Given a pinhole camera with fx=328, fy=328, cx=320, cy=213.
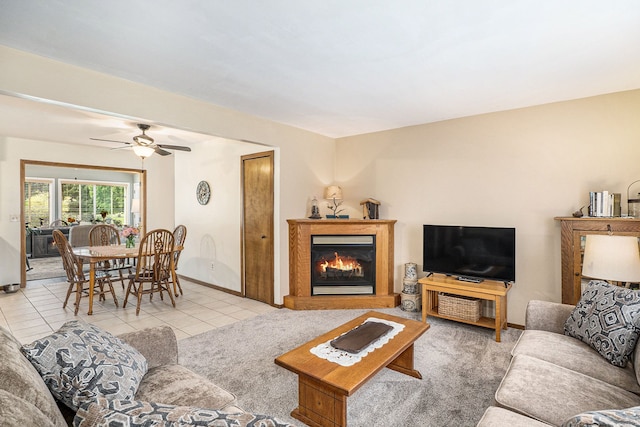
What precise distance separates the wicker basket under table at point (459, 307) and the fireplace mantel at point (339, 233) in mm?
806

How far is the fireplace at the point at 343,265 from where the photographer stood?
15.0 ft

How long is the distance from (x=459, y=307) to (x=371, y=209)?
5.74ft

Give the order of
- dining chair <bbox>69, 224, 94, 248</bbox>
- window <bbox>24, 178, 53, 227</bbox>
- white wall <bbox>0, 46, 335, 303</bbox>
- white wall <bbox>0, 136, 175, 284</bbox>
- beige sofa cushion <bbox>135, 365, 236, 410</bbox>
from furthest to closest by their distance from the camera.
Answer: window <bbox>24, 178, 53, 227</bbox> < dining chair <bbox>69, 224, 94, 248</bbox> < white wall <bbox>0, 136, 175, 284</bbox> < white wall <bbox>0, 46, 335, 303</bbox> < beige sofa cushion <bbox>135, 365, 236, 410</bbox>

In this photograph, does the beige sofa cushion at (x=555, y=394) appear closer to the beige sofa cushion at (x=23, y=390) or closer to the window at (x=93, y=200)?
the beige sofa cushion at (x=23, y=390)

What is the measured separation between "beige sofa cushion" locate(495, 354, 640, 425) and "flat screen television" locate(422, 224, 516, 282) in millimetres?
1892

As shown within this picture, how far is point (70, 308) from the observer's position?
4445mm

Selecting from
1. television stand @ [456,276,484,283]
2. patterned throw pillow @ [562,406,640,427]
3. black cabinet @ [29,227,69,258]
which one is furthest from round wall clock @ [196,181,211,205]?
patterned throw pillow @ [562,406,640,427]

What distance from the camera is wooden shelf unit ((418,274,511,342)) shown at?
11.2 feet

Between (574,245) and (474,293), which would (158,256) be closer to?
(474,293)

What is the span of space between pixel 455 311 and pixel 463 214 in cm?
120

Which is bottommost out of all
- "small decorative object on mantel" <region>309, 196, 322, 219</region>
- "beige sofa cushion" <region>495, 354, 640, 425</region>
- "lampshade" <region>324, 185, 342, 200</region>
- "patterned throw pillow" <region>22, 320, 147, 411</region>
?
"beige sofa cushion" <region>495, 354, 640, 425</region>

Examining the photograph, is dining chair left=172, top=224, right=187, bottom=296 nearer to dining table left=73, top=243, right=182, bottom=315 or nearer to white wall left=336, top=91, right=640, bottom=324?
dining table left=73, top=243, right=182, bottom=315

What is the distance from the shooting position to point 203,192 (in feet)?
19.0

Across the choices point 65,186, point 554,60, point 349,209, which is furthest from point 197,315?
point 65,186
